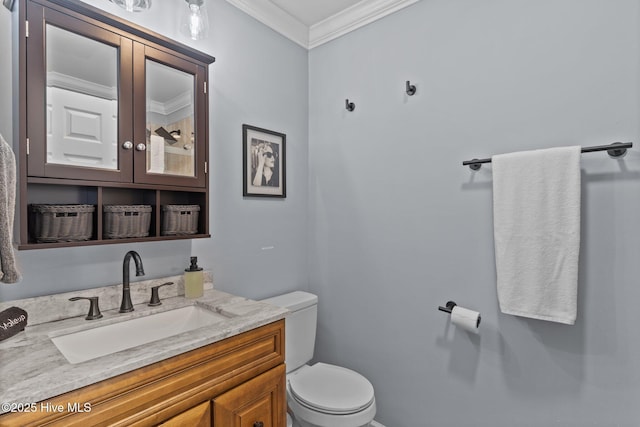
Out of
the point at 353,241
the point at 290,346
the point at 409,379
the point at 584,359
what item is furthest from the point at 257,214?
the point at 584,359

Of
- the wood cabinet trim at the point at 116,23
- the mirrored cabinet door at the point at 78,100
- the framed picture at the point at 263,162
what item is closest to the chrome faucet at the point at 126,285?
the mirrored cabinet door at the point at 78,100

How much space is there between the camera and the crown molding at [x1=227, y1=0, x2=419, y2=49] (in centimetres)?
182

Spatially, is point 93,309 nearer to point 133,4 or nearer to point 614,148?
point 133,4

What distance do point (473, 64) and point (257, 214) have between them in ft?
4.50

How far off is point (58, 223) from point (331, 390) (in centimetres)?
134

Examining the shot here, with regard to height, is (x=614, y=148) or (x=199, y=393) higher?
(x=614, y=148)

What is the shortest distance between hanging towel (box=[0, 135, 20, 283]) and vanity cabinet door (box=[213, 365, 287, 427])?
0.67m

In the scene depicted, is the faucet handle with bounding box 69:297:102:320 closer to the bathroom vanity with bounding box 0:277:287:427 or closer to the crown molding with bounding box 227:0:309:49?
the bathroom vanity with bounding box 0:277:287:427


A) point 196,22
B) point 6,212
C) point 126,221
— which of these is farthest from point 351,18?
point 6,212

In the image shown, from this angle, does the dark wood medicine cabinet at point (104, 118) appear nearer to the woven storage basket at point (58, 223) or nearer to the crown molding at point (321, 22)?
the woven storage basket at point (58, 223)

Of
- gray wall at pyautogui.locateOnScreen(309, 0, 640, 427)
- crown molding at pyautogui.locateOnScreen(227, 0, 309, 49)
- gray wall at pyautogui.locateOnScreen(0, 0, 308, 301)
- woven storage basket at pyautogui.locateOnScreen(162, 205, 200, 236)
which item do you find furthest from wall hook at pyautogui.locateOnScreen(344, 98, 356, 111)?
woven storage basket at pyautogui.locateOnScreen(162, 205, 200, 236)

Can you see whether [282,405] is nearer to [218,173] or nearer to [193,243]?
[193,243]

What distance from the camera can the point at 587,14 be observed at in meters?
1.26

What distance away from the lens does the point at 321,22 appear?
6.87 ft
